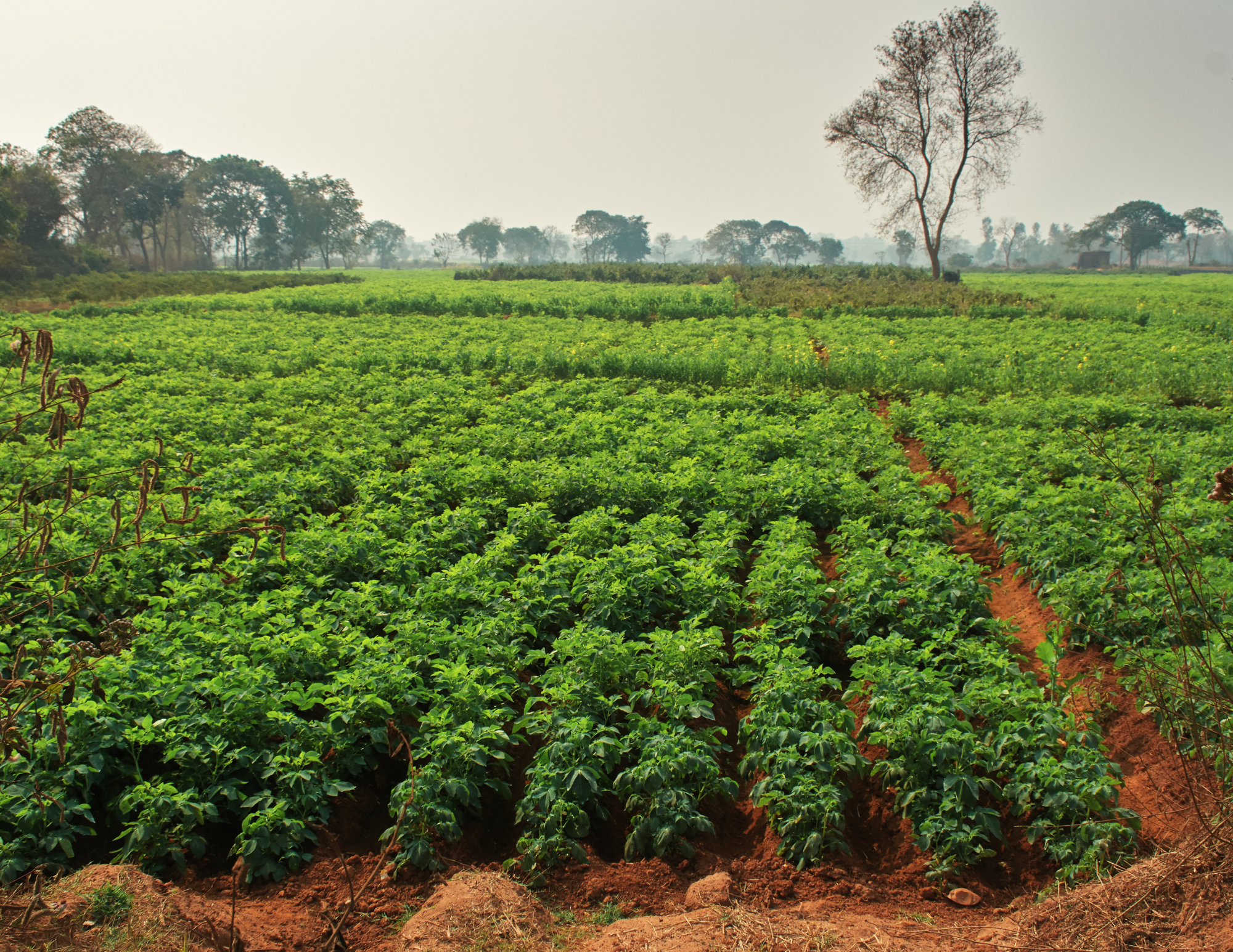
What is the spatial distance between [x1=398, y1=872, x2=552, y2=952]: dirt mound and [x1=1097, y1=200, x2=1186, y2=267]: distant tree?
396 ft

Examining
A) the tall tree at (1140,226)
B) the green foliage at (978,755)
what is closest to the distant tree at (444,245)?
the tall tree at (1140,226)

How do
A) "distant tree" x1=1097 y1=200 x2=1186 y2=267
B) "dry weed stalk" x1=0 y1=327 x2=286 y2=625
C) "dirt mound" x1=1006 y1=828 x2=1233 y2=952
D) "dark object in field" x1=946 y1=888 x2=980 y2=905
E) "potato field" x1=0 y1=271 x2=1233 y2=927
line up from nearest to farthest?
"dry weed stalk" x1=0 y1=327 x2=286 y2=625
"dirt mound" x1=1006 y1=828 x2=1233 y2=952
"dark object in field" x1=946 y1=888 x2=980 y2=905
"potato field" x1=0 y1=271 x2=1233 y2=927
"distant tree" x1=1097 y1=200 x2=1186 y2=267

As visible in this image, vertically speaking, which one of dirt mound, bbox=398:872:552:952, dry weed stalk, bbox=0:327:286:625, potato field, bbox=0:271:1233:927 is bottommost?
dirt mound, bbox=398:872:552:952

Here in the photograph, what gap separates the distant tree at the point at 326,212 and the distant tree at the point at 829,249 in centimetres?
8705

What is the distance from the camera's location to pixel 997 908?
3953mm

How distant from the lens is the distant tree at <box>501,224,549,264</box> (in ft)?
511

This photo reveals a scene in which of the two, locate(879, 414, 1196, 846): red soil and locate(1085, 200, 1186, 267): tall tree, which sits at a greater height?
locate(1085, 200, 1186, 267): tall tree

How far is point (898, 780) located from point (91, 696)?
5.49 meters

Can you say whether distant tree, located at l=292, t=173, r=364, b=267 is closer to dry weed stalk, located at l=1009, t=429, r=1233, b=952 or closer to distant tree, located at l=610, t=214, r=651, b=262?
distant tree, located at l=610, t=214, r=651, b=262

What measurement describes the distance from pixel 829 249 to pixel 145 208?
114120 mm

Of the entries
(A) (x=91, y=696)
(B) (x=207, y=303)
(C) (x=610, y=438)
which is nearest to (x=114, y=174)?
(B) (x=207, y=303)

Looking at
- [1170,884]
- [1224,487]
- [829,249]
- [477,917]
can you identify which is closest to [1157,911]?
[1170,884]

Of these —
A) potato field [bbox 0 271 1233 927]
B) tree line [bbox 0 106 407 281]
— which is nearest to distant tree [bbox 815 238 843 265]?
tree line [bbox 0 106 407 281]

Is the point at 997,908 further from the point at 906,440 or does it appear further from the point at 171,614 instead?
the point at 906,440
